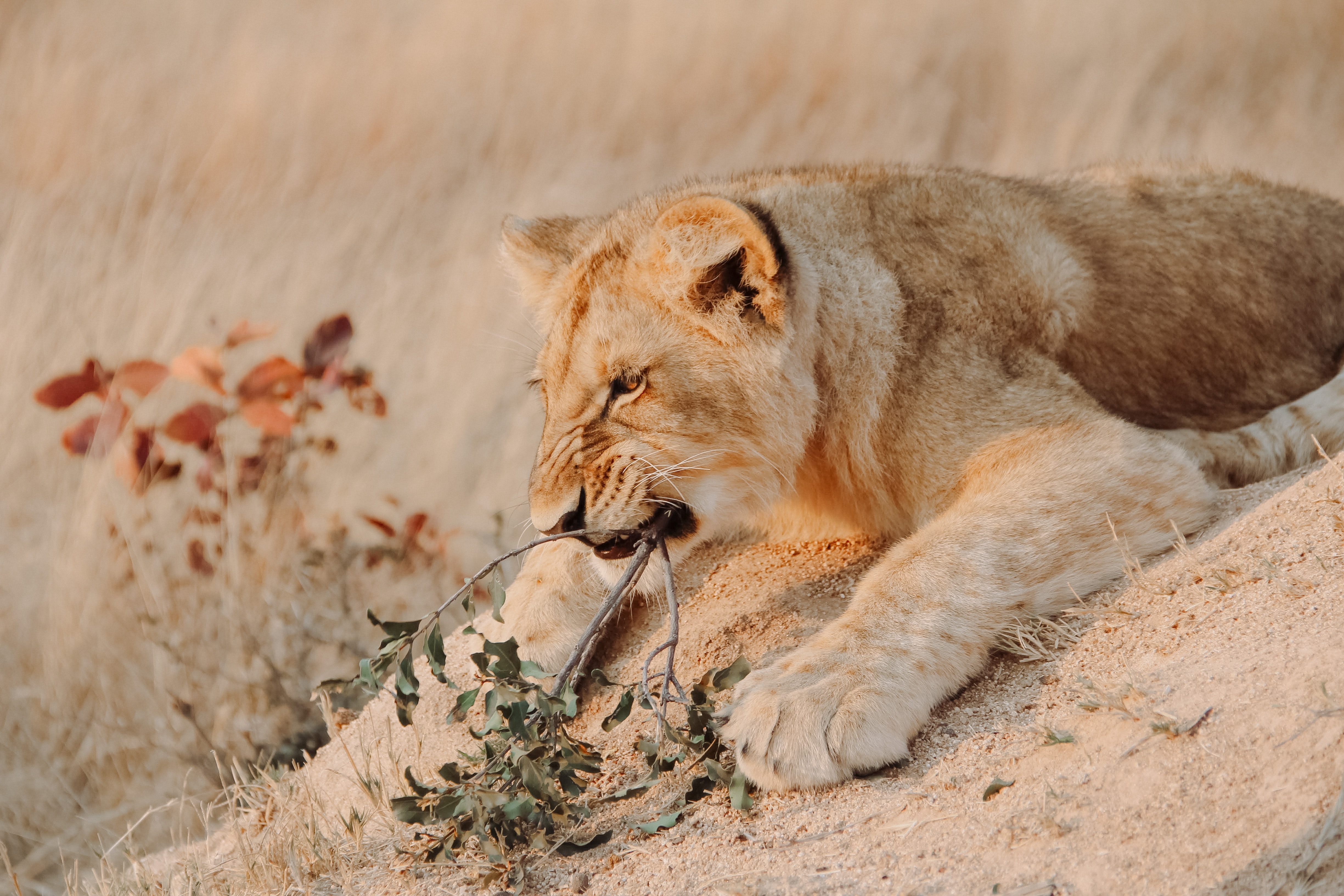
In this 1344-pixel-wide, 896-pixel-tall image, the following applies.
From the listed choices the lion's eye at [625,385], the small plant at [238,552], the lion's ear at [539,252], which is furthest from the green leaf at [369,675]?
the small plant at [238,552]

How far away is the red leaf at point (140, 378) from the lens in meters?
4.96

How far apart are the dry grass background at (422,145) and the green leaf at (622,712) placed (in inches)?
106

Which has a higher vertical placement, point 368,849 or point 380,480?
point 380,480

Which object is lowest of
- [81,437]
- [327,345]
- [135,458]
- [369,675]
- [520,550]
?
[369,675]

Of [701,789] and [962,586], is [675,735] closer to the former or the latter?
[701,789]

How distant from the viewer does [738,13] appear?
10.9 metres

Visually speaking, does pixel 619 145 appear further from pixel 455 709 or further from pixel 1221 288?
pixel 455 709

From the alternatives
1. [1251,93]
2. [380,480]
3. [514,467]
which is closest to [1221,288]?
[514,467]

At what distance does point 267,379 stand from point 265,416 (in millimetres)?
174

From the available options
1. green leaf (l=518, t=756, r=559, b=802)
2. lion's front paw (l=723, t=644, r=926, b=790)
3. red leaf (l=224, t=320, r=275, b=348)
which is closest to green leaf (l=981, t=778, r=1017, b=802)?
lion's front paw (l=723, t=644, r=926, b=790)

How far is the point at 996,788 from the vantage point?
8.04 ft

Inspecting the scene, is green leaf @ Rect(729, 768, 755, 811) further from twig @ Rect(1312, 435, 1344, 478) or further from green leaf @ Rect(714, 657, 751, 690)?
twig @ Rect(1312, 435, 1344, 478)

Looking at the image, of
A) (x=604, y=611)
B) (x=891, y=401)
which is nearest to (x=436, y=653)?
(x=604, y=611)

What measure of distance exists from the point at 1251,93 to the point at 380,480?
8.44 meters
